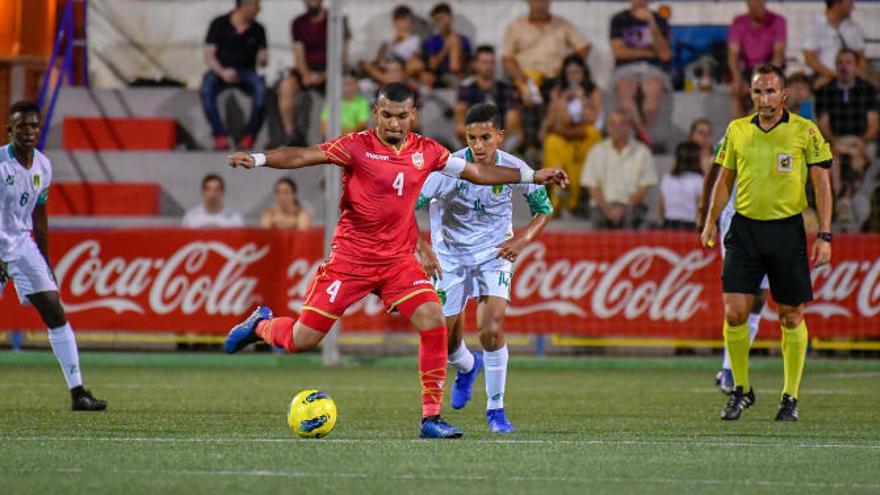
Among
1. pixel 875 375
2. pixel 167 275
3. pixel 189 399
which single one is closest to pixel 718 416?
pixel 189 399

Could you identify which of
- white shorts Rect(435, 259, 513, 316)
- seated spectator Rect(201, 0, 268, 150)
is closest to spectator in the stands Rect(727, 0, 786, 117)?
seated spectator Rect(201, 0, 268, 150)

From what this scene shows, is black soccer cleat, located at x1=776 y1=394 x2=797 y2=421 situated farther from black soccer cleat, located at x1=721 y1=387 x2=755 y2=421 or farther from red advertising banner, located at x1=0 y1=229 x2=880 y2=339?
red advertising banner, located at x1=0 y1=229 x2=880 y2=339

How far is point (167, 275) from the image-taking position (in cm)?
1850

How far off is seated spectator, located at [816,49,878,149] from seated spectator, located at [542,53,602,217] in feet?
9.69

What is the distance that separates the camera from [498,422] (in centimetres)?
1019

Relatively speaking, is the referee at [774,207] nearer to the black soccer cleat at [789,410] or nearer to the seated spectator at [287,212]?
the black soccer cleat at [789,410]

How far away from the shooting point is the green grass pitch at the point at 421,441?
736cm

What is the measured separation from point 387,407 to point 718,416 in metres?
2.54

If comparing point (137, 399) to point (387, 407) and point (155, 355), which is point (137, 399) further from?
point (155, 355)

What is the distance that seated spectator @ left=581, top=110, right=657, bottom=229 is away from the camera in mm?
20266

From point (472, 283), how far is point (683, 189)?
9260mm

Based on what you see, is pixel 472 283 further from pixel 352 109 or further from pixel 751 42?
pixel 751 42

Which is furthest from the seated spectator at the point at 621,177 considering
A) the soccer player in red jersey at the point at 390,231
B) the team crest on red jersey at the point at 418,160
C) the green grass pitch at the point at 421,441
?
the team crest on red jersey at the point at 418,160

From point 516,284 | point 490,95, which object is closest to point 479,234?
point 516,284
